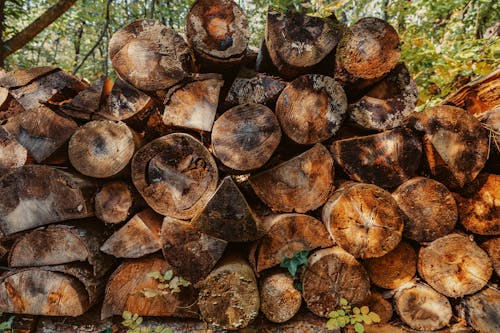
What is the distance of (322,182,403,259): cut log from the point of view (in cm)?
151

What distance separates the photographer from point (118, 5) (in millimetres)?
5020

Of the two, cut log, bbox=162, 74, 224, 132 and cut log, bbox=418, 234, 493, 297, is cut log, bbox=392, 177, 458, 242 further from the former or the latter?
cut log, bbox=162, 74, 224, 132

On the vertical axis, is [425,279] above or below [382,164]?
below

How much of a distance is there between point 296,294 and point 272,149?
0.79 meters

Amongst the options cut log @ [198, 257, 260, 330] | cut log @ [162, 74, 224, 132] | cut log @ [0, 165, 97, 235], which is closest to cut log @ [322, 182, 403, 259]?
cut log @ [198, 257, 260, 330]

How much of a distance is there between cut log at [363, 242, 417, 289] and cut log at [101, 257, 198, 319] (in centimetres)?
107

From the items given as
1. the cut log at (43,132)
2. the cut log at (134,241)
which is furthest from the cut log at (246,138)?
the cut log at (43,132)

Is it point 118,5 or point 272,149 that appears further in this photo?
point 118,5

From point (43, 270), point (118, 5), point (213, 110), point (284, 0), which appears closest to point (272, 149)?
point (213, 110)

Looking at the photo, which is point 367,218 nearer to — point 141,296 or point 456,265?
point 456,265

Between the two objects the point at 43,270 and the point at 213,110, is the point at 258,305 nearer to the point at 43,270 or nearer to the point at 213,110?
the point at 213,110

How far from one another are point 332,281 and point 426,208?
2.09ft

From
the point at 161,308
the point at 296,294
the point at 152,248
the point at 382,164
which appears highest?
the point at 382,164

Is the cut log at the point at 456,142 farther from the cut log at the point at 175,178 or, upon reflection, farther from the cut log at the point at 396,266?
the cut log at the point at 175,178
